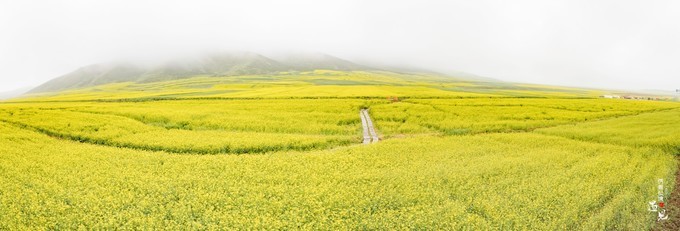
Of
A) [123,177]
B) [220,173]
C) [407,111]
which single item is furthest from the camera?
[407,111]

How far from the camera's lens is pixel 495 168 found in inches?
863

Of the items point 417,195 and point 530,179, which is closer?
point 417,195

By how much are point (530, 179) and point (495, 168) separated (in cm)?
233

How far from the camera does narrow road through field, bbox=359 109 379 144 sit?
3372cm

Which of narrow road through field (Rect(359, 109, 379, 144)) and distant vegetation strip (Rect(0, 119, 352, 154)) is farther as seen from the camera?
narrow road through field (Rect(359, 109, 379, 144))

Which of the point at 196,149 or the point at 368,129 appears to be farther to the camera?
the point at 368,129

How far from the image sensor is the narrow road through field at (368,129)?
3372cm

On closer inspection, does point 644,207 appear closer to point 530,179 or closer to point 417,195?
point 530,179

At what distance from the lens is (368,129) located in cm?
3844

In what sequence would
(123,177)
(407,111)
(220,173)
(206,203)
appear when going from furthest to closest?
1. (407,111)
2. (220,173)
3. (123,177)
4. (206,203)

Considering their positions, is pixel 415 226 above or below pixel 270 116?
below

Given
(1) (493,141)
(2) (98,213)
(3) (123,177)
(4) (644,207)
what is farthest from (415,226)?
(1) (493,141)

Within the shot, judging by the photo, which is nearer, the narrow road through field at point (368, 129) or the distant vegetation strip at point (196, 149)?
the distant vegetation strip at point (196, 149)

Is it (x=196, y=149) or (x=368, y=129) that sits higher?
(x=368, y=129)
